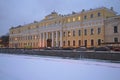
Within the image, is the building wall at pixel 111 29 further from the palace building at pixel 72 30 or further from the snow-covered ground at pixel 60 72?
the snow-covered ground at pixel 60 72

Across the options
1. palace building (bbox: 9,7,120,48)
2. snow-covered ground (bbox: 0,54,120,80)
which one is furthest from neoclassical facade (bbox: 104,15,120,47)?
snow-covered ground (bbox: 0,54,120,80)

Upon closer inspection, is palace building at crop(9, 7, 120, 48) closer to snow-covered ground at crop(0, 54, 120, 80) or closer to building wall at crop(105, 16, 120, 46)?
building wall at crop(105, 16, 120, 46)

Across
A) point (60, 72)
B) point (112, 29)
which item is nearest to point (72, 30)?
point (112, 29)

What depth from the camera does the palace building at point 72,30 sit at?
2206 inches

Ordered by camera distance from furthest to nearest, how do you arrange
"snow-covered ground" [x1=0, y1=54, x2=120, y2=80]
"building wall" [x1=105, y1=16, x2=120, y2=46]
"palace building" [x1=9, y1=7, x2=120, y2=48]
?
"palace building" [x1=9, y1=7, x2=120, y2=48] → "building wall" [x1=105, y1=16, x2=120, y2=46] → "snow-covered ground" [x1=0, y1=54, x2=120, y2=80]

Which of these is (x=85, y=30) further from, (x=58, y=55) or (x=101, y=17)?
(x=58, y=55)

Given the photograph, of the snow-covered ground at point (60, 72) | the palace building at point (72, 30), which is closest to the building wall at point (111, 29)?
the palace building at point (72, 30)

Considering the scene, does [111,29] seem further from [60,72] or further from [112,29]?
[60,72]

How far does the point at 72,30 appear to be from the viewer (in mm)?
65188

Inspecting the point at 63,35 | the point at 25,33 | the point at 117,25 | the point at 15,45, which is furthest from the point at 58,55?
the point at 15,45

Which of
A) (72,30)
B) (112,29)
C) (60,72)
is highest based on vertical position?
(72,30)

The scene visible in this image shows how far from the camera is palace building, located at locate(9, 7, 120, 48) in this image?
56.0m

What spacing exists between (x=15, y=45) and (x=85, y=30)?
4624 cm

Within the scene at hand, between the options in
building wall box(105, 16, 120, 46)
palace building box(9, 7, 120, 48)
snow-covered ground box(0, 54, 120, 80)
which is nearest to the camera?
snow-covered ground box(0, 54, 120, 80)
